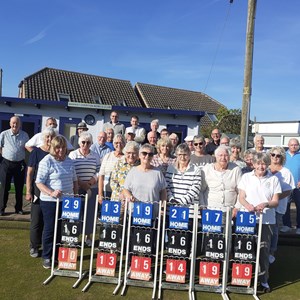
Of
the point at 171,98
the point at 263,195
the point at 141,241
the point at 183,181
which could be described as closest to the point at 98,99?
the point at 171,98

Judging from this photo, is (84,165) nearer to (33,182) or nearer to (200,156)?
(33,182)

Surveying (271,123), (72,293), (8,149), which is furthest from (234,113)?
(72,293)

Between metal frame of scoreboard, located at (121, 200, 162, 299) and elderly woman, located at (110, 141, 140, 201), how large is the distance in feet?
1.46

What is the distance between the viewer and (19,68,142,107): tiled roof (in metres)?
20.9

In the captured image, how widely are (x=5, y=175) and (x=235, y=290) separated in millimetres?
3931

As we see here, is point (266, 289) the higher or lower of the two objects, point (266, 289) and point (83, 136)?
the lower

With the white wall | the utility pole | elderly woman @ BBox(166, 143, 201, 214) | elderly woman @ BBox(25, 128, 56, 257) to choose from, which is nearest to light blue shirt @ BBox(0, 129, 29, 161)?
elderly woman @ BBox(25, 128, 56, 257)

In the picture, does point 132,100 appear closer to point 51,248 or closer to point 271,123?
point 271,123

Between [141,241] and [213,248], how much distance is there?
77 cm

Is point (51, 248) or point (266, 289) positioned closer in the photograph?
point (266, 289)

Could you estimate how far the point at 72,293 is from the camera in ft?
11.2

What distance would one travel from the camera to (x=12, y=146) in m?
5.45

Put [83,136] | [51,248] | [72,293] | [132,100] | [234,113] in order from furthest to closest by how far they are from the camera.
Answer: [132,100], [234,113], [83,136], [51,248], [72,293]

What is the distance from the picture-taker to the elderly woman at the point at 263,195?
3.66 meters
